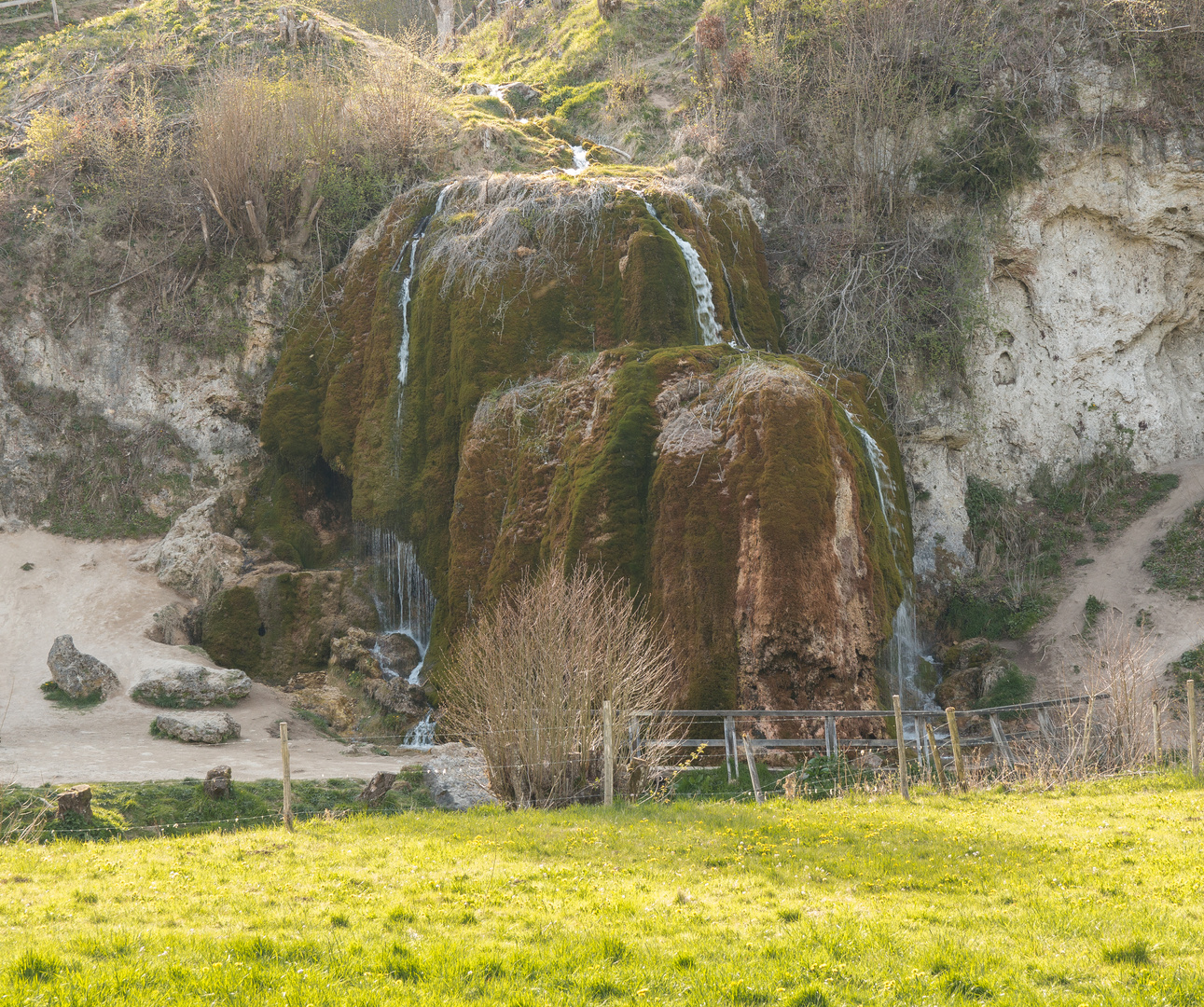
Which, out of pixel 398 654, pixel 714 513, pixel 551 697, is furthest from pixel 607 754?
pixel 398 654

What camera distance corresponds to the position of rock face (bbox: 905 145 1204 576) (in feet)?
81.0

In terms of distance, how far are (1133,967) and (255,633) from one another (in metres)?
18.2

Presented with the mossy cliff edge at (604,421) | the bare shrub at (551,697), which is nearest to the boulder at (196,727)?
the mossy cliff edge at (604,421)

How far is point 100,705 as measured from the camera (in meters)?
17.8

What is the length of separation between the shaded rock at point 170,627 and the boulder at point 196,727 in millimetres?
3785

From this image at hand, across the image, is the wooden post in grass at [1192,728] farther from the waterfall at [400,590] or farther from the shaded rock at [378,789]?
the waterfall at [400,590]

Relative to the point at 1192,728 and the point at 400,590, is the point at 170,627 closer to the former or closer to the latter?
the point at 400,590

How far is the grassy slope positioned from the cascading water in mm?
12324

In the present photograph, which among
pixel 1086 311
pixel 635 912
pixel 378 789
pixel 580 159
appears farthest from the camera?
pixel 580 159

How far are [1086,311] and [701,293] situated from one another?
10999 mm

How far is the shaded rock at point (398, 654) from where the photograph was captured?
758 inches

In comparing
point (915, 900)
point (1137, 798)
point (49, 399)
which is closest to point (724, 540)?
point (1137, 798)

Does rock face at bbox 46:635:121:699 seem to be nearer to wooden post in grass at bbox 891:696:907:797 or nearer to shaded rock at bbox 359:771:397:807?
shaded rock at bbox 359:771:397:807

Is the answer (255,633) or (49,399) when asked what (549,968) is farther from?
(49,399)
